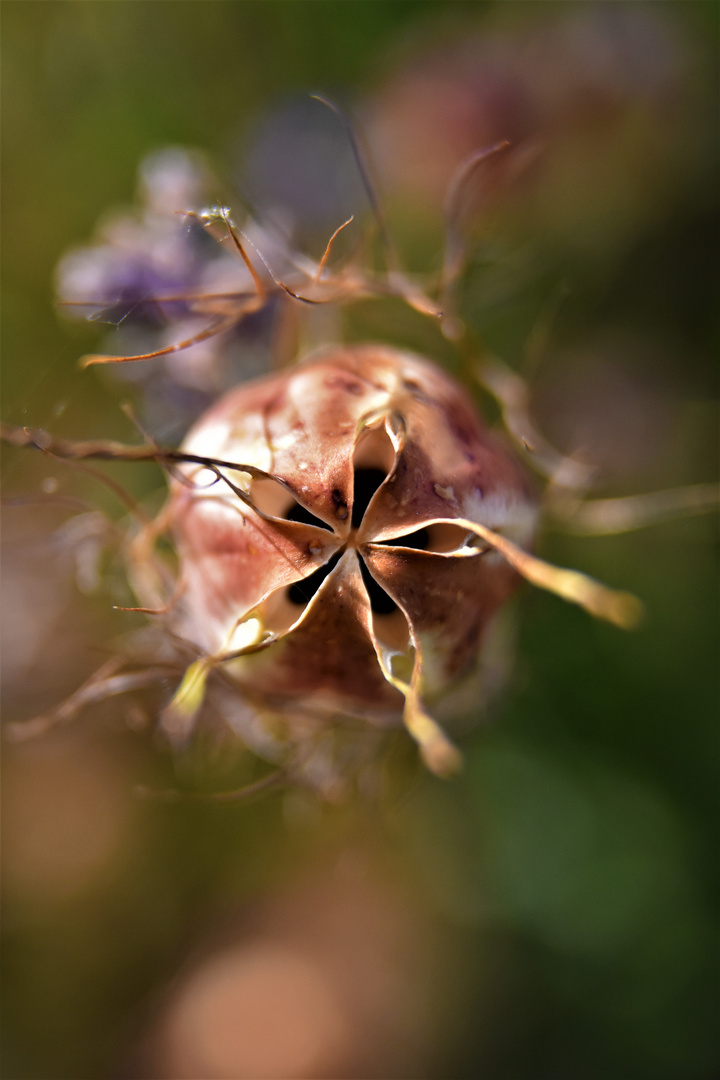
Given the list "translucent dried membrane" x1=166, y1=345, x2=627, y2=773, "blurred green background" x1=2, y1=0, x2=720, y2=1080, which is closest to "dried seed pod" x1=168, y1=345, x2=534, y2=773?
"translucent dried membrane" x1=166, y1=345, x2=627, y2=773

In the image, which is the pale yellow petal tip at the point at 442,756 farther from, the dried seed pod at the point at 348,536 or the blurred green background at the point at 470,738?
the blurred green background at the point at 470,738

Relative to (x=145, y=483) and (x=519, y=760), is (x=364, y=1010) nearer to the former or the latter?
(x=519, y=760)

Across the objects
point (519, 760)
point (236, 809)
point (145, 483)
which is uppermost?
point (145, 483)

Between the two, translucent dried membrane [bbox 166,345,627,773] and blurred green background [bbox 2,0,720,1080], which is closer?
translucent dried membrane [bbox 166,345,627,773]

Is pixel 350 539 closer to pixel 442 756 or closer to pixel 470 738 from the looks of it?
pixel 442 756

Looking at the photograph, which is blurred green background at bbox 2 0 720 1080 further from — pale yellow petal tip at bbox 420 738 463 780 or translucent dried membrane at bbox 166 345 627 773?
pale yellow petal tip at bbox 420 738 463 780

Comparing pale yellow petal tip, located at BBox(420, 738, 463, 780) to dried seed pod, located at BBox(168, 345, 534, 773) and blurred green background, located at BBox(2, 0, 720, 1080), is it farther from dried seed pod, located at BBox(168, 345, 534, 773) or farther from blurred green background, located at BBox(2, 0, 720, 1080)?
blurred green background, located at BBox(2, 0, 720, 1080)

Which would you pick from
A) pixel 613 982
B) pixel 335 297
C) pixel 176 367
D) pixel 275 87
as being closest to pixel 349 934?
pixel 613 982
